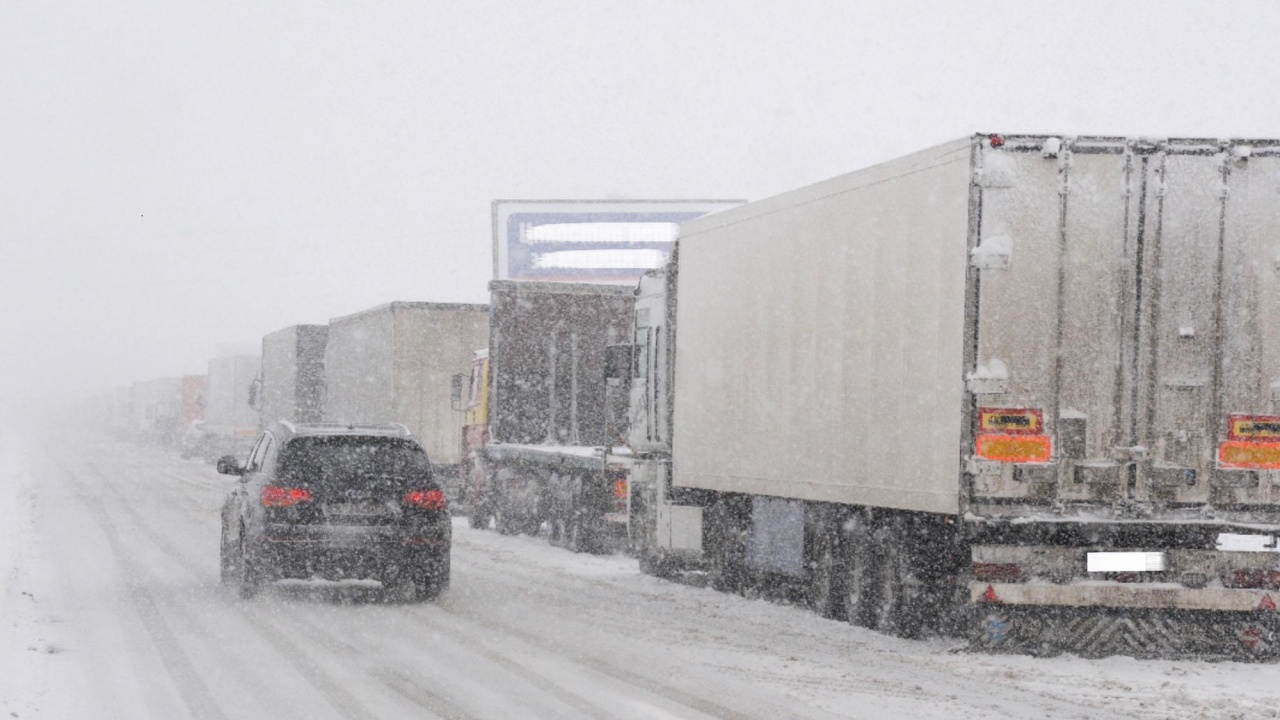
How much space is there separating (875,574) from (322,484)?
15.8ft

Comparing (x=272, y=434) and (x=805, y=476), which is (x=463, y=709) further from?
(x=272, y=434)

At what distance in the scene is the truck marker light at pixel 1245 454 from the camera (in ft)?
39.2

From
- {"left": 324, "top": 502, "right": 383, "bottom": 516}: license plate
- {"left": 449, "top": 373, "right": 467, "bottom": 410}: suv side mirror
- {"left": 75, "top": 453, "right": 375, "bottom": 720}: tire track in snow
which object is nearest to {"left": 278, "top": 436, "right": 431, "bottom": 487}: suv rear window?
{"left": 324, "top": 502, "right": 383, "bottom": 516}: license plate

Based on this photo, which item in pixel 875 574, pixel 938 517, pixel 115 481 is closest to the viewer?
pixel 938 517

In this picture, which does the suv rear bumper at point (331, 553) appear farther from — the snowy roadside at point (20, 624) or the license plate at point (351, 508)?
the snowy roadside at point (20, 624)

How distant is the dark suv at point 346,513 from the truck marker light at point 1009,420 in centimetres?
564

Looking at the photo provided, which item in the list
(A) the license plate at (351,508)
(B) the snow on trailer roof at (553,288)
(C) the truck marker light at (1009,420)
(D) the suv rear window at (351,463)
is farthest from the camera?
(B) the snow on trailer roof at (553,288)

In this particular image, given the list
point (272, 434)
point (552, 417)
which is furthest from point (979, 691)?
point (552, 417)

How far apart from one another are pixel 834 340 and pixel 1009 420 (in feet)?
Result: 7.87

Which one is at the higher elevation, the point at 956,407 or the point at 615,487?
the point at 956,407

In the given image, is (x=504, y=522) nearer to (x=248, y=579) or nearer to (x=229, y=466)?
(x=229, y=466)

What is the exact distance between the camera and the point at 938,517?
12836mm

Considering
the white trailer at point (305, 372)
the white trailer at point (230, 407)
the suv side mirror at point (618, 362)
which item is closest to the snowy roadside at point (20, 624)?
the suv side mirror at point (618, 362)

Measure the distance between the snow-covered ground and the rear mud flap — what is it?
0.69 feet
